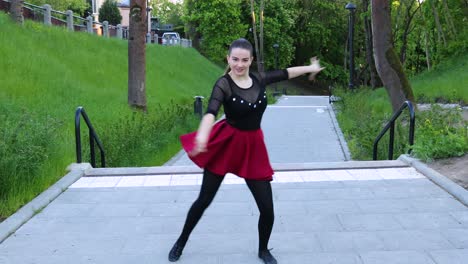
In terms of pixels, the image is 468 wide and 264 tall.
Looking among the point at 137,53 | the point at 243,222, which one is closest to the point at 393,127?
the point at 243,222

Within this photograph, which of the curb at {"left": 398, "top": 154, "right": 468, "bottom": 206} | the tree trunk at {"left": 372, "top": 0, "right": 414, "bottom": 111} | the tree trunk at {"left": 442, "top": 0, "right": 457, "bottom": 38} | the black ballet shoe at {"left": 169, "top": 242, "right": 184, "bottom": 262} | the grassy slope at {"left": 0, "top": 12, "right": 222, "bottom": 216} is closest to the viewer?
the black ballet shoe at {"left": 169, "top": 242, "right": 184, "bottom": 262}

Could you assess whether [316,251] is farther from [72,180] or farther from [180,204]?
[72,180]

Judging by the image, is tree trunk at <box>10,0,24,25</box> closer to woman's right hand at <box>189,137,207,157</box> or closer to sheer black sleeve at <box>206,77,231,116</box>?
sheer black sleeve at <box>206,77,231,116</box>

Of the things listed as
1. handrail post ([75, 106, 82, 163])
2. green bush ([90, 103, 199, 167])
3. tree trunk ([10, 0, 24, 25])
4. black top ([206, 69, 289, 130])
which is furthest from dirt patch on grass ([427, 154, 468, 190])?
tree trunk ([10, 0, 24, 25])

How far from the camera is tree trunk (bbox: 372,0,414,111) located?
44.3ft

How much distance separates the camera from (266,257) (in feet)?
13.3

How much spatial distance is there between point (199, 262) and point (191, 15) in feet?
142

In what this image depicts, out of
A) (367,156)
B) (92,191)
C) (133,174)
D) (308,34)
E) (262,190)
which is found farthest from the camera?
(308,34)

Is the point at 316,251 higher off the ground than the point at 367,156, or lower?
higher

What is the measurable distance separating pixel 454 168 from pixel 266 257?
3.75m

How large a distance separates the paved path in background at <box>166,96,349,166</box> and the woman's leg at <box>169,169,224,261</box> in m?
7.34

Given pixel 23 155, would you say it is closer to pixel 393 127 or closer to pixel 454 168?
pixel 454 168

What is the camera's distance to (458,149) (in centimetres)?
729

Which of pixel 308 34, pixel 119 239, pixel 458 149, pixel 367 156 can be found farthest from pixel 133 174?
pixel 308 34
